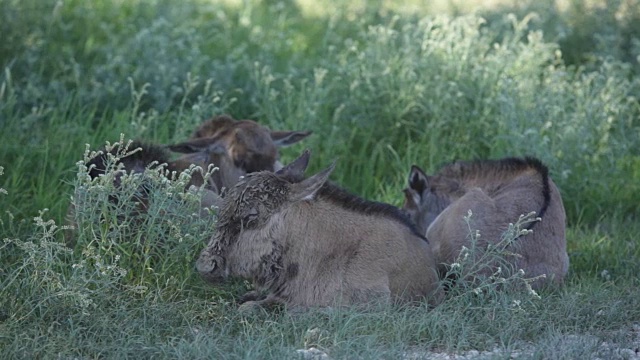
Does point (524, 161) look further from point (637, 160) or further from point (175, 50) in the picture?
point (175, 50)

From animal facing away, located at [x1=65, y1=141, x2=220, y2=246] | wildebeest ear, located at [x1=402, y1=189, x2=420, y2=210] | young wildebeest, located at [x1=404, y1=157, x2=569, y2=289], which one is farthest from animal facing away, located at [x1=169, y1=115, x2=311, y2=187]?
young wildebeest, located at [x1=404, y1=157, x2=569, y2=289]

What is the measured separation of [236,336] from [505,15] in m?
8.06

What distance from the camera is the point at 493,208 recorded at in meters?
8.77

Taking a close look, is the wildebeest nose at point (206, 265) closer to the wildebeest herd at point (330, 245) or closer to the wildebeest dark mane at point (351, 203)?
the wildebeest herd at point (330, 245)

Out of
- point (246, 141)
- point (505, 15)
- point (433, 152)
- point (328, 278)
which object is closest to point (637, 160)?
point (433, 152)

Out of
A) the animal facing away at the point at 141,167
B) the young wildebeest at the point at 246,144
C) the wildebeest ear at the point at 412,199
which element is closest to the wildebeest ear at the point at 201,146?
the young wildebeest at the point at 246,144

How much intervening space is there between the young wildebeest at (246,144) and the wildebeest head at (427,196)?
3.48 feet

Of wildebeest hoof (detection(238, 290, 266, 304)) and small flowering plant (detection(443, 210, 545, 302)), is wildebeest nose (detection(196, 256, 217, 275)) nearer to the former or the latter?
wildebeest hoof (detection(238, 290, 266, 304))

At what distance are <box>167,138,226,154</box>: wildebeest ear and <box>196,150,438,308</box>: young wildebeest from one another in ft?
6.20

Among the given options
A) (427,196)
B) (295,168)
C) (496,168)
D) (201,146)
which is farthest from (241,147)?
(496,168)

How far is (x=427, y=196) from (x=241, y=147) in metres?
1.62

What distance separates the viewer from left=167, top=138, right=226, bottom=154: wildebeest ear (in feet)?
31.6

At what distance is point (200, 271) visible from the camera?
25.5 ft

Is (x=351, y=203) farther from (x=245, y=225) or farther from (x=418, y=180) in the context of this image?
(x=418, y=180)
